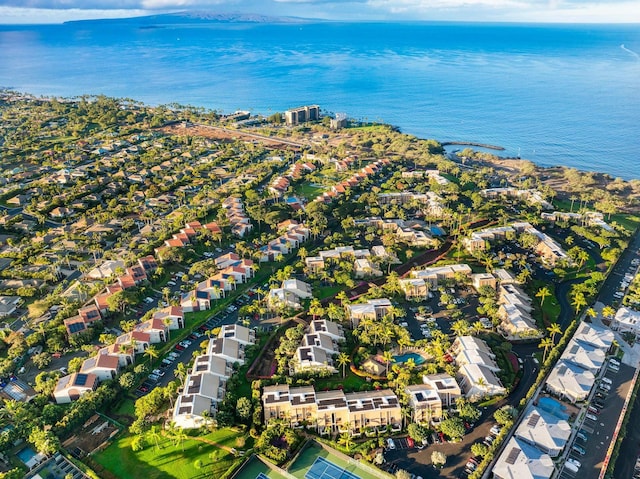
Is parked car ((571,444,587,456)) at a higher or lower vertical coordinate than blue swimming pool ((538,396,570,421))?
lower

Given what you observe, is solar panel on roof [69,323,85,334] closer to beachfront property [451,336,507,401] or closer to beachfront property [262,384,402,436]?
beachfront property [262,384,402,436]

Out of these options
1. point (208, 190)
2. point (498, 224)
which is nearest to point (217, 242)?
point (208, 190)

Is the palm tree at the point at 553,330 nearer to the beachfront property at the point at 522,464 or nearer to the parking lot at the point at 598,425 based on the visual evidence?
the parking lot at the point at 598,425

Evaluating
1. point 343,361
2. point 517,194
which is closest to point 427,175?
point 517,194

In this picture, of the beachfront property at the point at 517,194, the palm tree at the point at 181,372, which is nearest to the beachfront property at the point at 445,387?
the palm tree at the point at 181,372

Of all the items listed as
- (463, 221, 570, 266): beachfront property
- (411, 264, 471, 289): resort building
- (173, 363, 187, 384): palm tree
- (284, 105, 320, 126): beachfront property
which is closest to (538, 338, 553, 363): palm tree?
(411, 264, 471, 289): resort building

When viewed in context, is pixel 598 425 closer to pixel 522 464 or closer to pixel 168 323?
pixel 522 464

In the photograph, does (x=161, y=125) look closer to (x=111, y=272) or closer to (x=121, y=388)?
(x=111, y=272)
